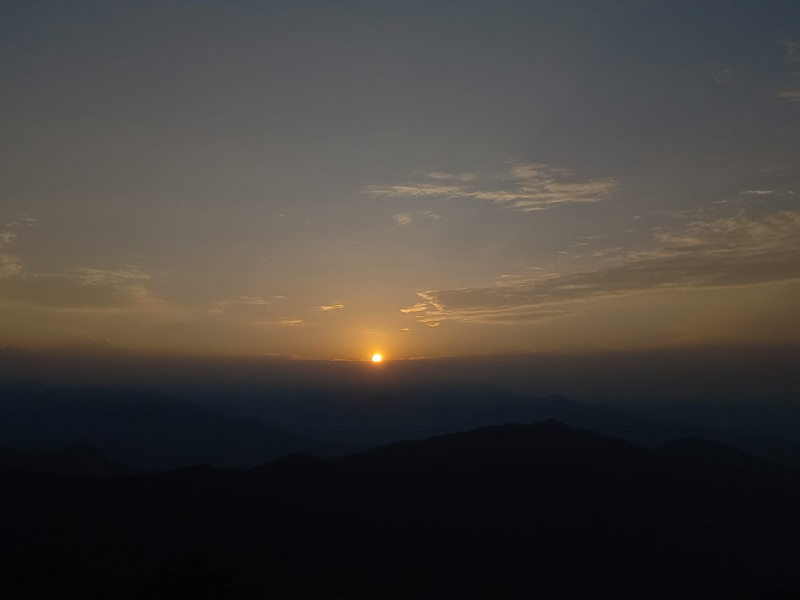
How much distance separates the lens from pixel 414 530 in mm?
44438

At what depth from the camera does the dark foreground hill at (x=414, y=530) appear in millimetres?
33469

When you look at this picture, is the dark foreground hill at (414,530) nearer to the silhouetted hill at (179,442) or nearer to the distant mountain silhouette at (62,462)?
the distant mountain silhouette at (62,462)

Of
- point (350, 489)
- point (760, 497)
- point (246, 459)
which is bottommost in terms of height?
point (246, 459)

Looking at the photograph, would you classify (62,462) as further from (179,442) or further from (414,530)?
(179,442)

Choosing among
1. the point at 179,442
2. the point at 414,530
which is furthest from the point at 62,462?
the point at 179,442

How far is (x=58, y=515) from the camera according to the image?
3728 cm

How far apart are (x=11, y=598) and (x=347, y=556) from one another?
62.5ft

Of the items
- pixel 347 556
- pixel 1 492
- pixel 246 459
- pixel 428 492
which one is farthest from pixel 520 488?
pixel 246 459

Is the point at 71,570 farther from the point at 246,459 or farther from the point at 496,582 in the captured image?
the point at 246,459

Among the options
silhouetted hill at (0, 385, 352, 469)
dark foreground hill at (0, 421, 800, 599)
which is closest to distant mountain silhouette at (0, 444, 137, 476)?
dark foreground hill at (0, 421, 800, 599)

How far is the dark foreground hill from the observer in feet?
110

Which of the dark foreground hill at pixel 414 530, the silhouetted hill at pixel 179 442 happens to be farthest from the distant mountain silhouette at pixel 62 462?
the silhouetted hill at pixel 179 442

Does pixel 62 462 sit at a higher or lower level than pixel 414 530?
higher

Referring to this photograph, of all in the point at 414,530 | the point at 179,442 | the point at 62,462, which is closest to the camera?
the point at 414,530
